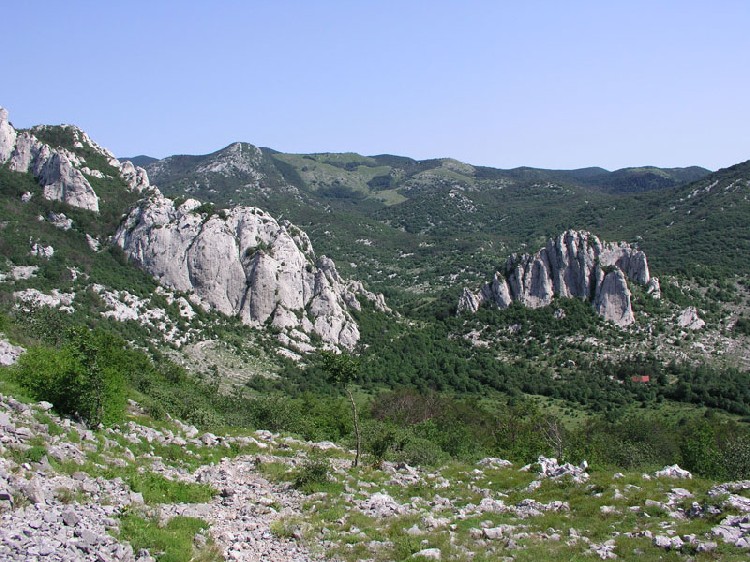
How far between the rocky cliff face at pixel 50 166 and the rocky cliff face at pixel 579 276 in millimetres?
108512

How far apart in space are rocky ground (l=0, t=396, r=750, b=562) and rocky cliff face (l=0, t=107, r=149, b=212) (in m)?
102

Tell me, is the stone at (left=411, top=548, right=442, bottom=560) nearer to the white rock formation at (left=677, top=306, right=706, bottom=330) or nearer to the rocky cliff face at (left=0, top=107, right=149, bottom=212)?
the rocky cliff face at (left=0, top=107, right=149, bottom=212)

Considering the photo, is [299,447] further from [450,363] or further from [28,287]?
[450,363]

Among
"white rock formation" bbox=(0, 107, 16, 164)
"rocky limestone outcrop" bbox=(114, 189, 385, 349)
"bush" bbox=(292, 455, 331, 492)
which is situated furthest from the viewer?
"white rock formation" bbox=(0, 107, 16, 164)

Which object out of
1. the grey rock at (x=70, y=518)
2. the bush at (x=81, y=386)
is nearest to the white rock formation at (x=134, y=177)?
the bush at (x=81, y=386)

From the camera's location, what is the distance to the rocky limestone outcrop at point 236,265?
376 feet

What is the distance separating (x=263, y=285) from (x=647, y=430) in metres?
81.6

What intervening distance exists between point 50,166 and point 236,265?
4707 centimetres

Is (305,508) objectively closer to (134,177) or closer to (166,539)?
(166,539)

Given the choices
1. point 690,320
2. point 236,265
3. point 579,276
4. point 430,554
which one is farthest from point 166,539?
point 579,276

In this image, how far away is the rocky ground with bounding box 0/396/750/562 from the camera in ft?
51.5

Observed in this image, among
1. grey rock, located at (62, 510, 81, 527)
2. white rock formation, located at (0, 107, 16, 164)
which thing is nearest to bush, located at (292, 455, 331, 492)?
grey rock, located at (62, 510, 81, 527)

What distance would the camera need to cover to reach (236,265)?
392 feet

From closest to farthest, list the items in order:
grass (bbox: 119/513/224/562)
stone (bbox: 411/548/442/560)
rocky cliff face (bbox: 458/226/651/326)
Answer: grass (bbox: 119/513/224/562), stone (bbox: 411/548/442/560), rocky cliff face (bbox: 458/226/651/326)
